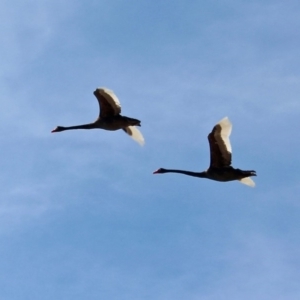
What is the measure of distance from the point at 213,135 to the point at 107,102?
7.11m

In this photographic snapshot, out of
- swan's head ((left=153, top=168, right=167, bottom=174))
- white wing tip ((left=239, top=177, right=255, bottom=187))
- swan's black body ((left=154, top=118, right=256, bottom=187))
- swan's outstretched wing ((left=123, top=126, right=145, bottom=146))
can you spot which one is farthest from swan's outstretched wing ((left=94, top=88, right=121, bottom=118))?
white wing tip ((left=239, top=177, right=255, bottom=187))

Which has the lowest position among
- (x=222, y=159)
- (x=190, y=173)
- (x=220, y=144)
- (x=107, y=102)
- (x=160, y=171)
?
(x=222, y=159)

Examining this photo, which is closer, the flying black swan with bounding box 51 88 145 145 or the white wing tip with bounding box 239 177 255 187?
the white wing tip with bounding box 239 177 255 187

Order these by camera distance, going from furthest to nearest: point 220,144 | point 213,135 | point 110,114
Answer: point 110,114 → point 220,144 → point 213,135

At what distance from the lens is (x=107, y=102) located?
2532 inches

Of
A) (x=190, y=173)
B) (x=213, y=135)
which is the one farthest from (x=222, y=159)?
(x=190, y=173)

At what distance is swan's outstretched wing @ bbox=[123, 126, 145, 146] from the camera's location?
68.4m

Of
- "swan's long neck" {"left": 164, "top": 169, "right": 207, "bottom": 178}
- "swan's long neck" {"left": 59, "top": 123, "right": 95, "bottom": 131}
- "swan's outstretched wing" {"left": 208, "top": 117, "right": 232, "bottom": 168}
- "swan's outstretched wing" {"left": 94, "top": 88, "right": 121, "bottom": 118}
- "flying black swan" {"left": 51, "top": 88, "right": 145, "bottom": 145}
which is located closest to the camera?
"swan's outstretched wing" {"left": 208, "top": 117, "right": 232, "bottom": 168}

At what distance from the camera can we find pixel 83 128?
226 ft

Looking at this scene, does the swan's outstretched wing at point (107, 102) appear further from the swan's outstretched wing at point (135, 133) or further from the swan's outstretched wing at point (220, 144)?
the swan's outstretched wing at point (220, 144)

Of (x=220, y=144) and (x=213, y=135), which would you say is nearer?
(x=213, y=135)

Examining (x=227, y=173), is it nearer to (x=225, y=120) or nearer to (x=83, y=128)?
(x=225, y=120)

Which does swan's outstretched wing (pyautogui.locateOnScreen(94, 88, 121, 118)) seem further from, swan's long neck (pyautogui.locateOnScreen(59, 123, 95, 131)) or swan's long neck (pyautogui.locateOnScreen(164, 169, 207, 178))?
swan's long neck (pyautogui.locateOnScreen(164, 169, 207, 178))

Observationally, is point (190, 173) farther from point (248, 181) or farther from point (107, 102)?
point (107, 102)
